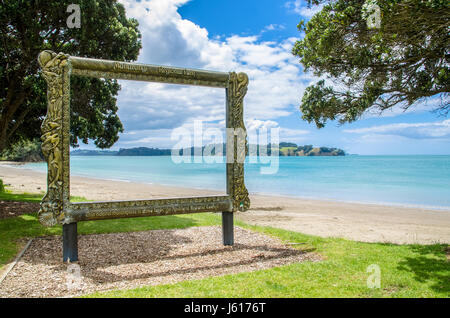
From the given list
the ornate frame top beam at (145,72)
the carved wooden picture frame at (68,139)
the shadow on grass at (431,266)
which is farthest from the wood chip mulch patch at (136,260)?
the ornate frame top beam at (145,72)

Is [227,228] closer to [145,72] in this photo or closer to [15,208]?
[145,72]

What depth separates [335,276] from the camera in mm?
5582

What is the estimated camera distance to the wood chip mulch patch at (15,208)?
37.8 feet

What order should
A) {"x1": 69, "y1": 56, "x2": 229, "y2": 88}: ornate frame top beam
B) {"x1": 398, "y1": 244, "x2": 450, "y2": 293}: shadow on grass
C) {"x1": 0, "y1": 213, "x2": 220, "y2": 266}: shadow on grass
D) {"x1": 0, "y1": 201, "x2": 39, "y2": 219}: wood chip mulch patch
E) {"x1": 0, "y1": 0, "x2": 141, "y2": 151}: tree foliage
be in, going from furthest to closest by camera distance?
{"x1": 0, "y1": 201, "x2": 39, "y2": 219}: wood chip mulch patch, {"x1": 0, "y1": 0, "x2": 141, "y2": 151}: tree foliage, {"x1": 0, "y1": 213, "x2": 220, "y2": 266}: shadow on grass, {"x1": 69, "y1": 56, "x2": 229, "y2": 88}: ornate frame top beam, {"x1": 398, "y1": 244, "x2": 450, "y2": 293}: shadow on grass

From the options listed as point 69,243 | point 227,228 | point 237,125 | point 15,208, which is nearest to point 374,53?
point 237,125

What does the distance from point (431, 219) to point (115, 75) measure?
52.7 feet

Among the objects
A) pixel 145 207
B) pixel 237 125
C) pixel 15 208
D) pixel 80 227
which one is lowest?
pixel 80 227

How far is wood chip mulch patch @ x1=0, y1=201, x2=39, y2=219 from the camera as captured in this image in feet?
37.8

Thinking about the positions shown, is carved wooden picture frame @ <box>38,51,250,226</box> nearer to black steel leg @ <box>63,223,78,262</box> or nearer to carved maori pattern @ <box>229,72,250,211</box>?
carved maori pattern @ <box>229,72,250,211</box>

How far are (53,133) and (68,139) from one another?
0.99 ft

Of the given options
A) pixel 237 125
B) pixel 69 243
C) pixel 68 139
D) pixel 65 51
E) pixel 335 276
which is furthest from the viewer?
pixel 65 51

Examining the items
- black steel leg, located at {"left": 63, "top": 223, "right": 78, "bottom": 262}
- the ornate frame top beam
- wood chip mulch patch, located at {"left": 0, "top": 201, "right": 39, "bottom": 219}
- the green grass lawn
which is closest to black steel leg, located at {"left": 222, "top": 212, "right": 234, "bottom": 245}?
the green grass lawn

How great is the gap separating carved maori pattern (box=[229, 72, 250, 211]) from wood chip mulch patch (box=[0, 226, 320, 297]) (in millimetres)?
1213
